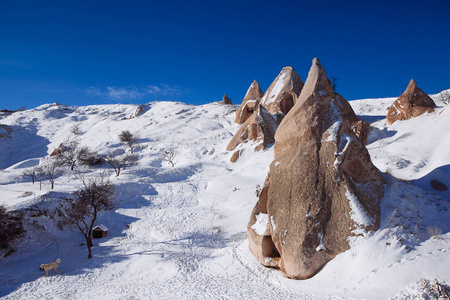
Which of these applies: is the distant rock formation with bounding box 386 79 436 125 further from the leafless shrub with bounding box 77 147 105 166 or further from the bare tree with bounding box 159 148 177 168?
the leafless shrub with bounding box 77 147 105 166

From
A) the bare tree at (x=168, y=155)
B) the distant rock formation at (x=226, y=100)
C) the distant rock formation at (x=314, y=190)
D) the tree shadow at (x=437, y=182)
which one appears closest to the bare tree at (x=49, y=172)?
the bare tree at (x=168, y=155)

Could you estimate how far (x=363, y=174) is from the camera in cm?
1081

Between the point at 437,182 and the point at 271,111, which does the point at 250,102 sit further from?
the point at 437,182

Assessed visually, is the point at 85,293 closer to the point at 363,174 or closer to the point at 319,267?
the point at 319,267

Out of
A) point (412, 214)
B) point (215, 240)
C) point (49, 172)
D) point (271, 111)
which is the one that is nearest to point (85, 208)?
point (215, 240)

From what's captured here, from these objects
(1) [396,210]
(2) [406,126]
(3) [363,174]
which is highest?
(2) [406,126]

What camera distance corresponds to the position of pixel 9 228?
15.3m

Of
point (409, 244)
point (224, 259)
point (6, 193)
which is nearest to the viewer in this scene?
point (409, 244)

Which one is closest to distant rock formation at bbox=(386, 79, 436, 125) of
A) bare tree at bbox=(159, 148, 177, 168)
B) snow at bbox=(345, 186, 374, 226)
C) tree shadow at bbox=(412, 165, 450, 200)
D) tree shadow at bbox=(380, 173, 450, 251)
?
tree shadow at bbox=(412, 165, 450, 200)

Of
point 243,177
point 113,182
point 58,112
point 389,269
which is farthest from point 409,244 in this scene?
point 58,112

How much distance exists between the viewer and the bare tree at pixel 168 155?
36894mm

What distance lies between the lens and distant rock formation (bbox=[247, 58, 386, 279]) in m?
9.14

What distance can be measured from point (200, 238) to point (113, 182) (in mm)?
14071

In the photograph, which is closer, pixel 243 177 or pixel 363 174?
pixel 363 174
